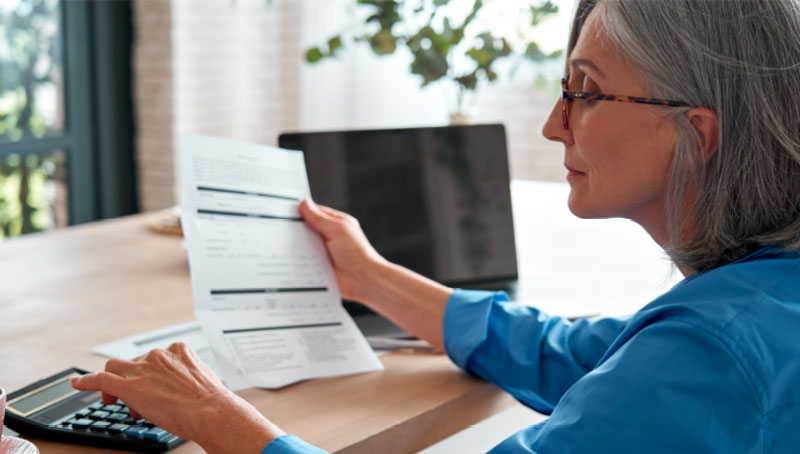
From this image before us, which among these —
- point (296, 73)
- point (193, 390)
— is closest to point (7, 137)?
point (296, 73)

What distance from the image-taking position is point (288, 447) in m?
0.83

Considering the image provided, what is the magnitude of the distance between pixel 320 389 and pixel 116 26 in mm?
2692

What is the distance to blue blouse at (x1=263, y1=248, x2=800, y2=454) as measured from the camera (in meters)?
0.72

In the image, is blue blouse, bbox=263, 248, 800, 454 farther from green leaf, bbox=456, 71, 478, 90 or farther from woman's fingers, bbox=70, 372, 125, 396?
green leaf, bbox=456, 71, 478, 90

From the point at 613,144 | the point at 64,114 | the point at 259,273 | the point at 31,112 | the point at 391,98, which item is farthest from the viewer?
the point at 391,98

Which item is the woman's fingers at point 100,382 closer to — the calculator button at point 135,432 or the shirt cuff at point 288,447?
the calculator button at point 135,432

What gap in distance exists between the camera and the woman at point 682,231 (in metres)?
0.73

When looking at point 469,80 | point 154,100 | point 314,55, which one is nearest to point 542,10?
point 469,80

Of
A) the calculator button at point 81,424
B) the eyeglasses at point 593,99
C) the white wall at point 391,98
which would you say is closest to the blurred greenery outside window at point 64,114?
the white wall at point 391,98

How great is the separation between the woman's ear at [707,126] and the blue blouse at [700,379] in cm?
11

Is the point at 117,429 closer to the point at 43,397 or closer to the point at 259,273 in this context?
the point at 43,397

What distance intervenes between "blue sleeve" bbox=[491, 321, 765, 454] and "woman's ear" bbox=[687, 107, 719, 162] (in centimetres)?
21

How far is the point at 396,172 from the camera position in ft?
4.86

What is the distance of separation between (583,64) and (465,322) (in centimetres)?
40
